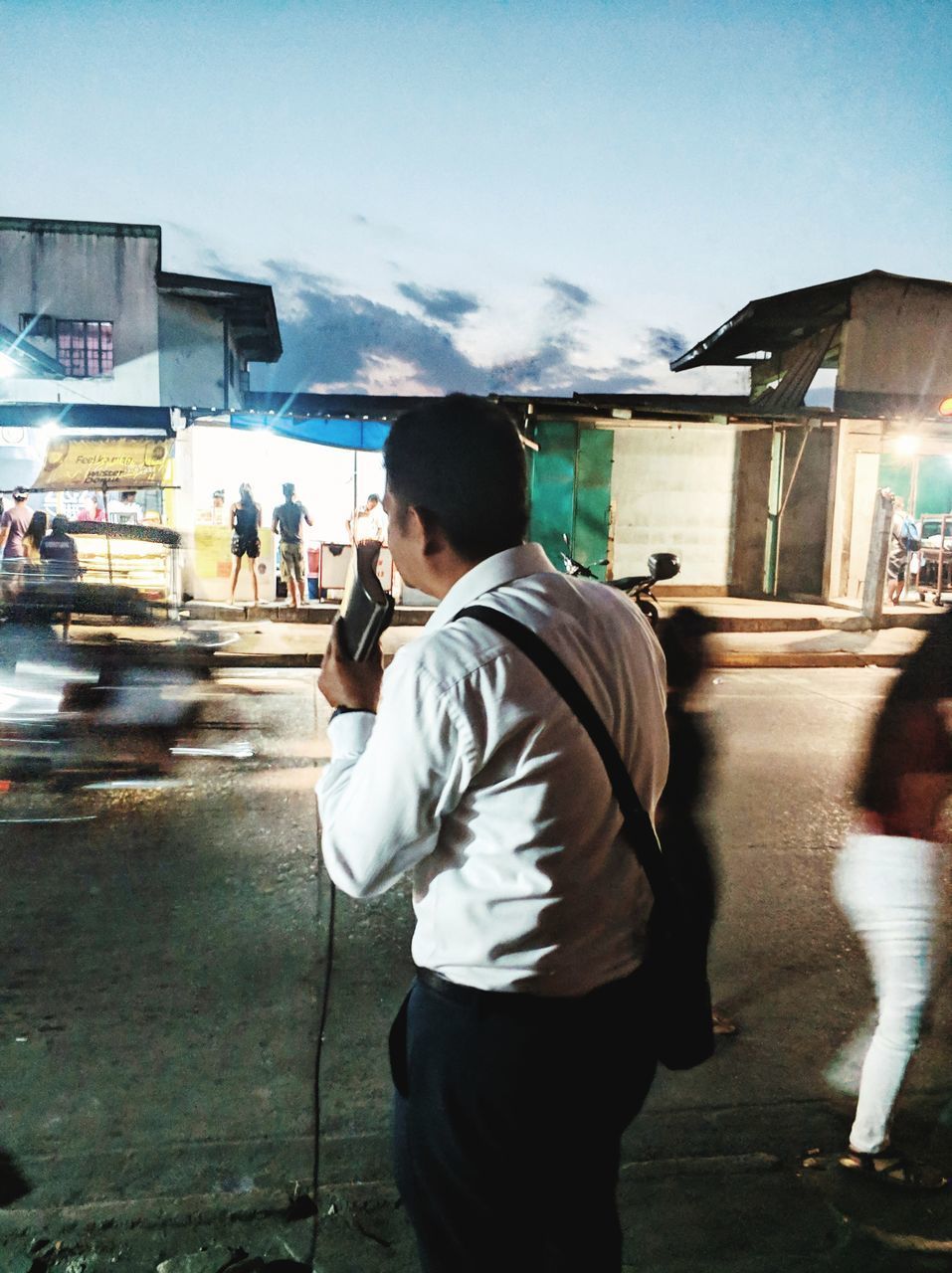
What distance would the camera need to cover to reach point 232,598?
52.7ft

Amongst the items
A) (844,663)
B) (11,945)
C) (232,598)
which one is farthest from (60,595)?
(844,663)

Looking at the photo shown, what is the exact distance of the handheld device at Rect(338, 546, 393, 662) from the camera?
1.57 metres

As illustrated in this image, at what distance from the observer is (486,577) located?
133 centimetres

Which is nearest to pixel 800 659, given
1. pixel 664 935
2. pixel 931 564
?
pixel 931 564

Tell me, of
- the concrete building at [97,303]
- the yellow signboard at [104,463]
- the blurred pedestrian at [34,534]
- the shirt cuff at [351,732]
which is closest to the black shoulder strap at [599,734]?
the shirt cuff at [351,732]

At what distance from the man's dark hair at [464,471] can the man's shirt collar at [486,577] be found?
0.09 feet

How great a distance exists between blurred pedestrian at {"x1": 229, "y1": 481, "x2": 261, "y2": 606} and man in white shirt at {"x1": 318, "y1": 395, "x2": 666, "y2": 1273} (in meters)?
14.6

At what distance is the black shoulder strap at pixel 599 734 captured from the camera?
1228 mm

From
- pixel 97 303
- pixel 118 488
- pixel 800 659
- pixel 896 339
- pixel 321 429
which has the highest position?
pixel 97 303

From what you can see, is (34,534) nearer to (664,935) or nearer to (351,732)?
(351,732)

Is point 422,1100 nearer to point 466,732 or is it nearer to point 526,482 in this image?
point 466,732

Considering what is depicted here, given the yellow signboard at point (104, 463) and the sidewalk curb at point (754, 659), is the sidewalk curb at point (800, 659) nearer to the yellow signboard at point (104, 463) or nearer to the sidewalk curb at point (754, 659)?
the sidewalk curb at point (754, 659)

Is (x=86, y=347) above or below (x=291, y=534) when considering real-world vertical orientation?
above

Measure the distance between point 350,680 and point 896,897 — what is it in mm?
1959
